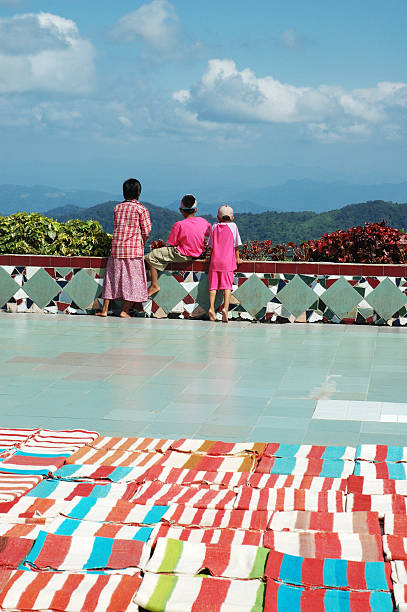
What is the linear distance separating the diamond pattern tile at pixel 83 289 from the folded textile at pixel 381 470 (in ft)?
20.3

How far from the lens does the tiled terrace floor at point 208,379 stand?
521 cm

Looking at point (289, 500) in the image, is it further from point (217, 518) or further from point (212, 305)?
point (212, 305)

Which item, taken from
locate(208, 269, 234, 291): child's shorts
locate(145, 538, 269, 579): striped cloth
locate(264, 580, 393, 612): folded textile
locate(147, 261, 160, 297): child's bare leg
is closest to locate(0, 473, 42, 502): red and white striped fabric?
locate(145, 538, 269, 579): striped cloth

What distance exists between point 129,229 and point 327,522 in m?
6.59

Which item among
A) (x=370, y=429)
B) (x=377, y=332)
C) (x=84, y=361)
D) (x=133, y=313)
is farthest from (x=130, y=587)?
(x=133, y=313)

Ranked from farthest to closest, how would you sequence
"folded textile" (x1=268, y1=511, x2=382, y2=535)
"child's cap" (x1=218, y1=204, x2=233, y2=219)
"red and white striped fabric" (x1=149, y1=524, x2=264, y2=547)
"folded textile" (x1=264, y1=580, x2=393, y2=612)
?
"child's cap" (x1=218, y1=204, x2=233, y2=219) < "folded textile" (x1=268, y1=511, x2=382, y2=535) < "red and white striped fabric" (x1=149, y1=524, x2=264, y2=547) < "folded textile" (x1=264, y1=580, x2=393, y2=612)

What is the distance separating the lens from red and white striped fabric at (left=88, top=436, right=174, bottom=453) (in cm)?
453

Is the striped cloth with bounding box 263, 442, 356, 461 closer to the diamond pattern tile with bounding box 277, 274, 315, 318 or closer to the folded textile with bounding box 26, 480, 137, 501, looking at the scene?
the folded textile with bounding box 26, 480, 137, 501

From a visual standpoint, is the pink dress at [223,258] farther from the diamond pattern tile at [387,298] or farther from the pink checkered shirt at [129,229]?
the diamond pattern tile at [387,298]

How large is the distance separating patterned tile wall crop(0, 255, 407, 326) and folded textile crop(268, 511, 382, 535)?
5982 millimetres

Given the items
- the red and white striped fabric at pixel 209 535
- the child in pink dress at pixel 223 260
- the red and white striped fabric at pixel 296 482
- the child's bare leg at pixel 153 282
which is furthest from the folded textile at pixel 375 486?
the child's bare leg at pixel 153 282

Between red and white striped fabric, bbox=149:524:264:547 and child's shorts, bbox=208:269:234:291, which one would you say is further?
child's shorts, bbox=208:269:234:291

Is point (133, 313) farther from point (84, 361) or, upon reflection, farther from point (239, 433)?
point (239, 433)

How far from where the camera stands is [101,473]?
4.02 meters
